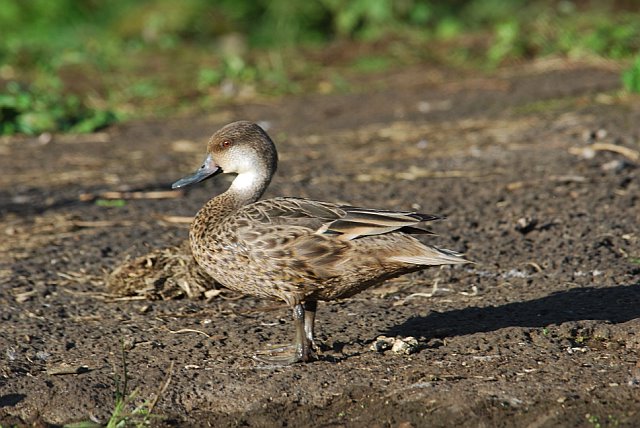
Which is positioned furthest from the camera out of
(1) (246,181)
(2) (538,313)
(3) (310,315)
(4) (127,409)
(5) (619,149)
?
(5) (619,149)

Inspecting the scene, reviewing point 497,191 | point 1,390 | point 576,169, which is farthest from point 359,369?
point 576,169

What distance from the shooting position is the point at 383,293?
17.4ft

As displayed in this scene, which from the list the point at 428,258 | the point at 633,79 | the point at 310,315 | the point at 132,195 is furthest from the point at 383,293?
the point at 633,79

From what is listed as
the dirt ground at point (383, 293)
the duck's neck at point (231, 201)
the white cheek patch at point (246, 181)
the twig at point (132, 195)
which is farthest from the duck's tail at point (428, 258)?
the twig at point (132, 195)

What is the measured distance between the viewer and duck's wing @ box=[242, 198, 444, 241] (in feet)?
14.1

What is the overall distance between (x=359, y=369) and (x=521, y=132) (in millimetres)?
4530

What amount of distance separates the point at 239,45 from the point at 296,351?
10641mm

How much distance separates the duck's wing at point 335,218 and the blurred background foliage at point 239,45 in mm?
5318

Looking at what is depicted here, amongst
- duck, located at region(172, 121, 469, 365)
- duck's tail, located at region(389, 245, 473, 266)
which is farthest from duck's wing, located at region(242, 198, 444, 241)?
duck's tail, located at region(389, 245, 473, 266)

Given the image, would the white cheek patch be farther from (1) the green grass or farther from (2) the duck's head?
(1) the green grass

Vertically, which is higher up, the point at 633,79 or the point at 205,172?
the point at 205,172

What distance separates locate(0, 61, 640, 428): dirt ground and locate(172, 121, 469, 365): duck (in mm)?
274

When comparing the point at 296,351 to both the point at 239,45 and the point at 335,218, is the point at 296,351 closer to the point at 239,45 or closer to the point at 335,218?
the point at 335,218

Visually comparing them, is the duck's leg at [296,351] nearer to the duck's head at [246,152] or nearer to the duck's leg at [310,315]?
the duck's leg at [310,315]
